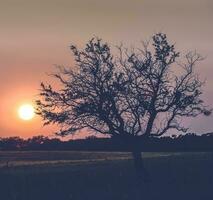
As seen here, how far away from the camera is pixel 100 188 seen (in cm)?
3819

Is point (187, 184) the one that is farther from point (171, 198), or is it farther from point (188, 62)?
point (188, 62)

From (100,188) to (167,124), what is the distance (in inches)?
429

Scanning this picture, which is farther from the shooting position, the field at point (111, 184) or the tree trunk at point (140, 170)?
the tree trunk at point (140, 170)

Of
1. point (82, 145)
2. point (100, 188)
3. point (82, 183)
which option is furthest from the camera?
point (82, 145)

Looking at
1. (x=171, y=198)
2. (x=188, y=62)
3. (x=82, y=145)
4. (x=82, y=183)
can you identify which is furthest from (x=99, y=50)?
(x=82, y=145)

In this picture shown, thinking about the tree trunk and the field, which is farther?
the tree trunk

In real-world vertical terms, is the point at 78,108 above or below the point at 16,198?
above

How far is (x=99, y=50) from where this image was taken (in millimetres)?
46844

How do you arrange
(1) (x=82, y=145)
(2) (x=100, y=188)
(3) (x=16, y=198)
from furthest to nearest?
(1) (x=82, y=145) → (2) (x=100, y=188) → (3) (x=16, y=198)

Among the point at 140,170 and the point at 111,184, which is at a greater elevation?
the point at 140,170

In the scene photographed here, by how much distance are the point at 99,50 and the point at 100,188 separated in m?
13.0

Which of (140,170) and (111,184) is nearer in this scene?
(111,184)

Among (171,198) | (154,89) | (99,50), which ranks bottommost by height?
(171,198)

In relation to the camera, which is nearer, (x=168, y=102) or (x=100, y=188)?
(x=100, y=188)
